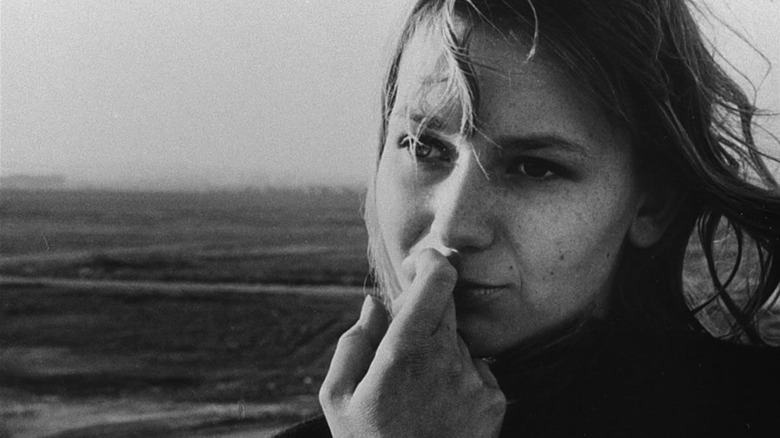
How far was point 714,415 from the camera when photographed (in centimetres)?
91

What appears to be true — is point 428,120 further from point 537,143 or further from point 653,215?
point 653,215

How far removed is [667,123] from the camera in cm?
93

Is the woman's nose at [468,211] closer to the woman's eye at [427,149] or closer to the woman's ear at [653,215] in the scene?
the woman's eye at [427,149]

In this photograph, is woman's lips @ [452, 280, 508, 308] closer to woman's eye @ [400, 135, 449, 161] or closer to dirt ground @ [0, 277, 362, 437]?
woman's eye @ [400, 135, 449, 161]

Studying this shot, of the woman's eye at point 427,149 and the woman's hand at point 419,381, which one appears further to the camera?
the woman's eye at point 427,149

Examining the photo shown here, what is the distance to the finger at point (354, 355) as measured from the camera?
0.83 meters

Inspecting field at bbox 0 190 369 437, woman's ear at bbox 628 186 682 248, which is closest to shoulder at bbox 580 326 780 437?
woman's ear at bbox 628 186 682 248

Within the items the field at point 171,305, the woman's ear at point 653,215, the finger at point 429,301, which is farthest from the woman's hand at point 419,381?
the field at point 171,305

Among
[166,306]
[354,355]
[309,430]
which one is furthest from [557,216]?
[166,306]

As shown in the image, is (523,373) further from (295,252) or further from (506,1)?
(295,252)

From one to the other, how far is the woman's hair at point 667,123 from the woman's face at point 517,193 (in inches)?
0.8

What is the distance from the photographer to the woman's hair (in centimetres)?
90

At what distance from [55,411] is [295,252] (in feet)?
1.93

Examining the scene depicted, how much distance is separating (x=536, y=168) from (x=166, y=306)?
131 cm
